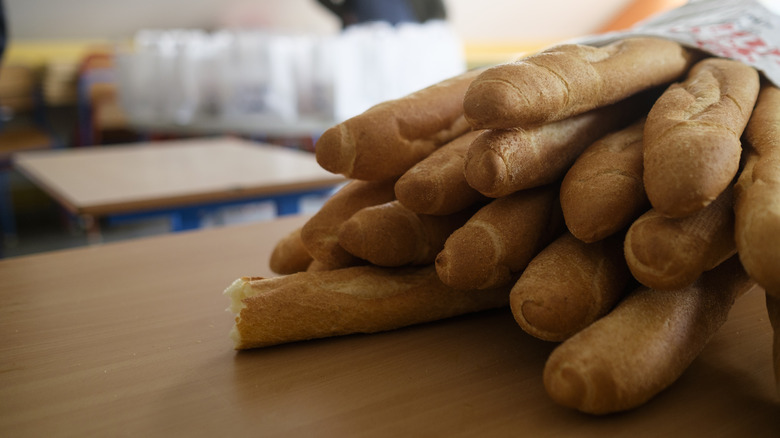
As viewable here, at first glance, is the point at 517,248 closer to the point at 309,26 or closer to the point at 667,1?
the point at 309,26

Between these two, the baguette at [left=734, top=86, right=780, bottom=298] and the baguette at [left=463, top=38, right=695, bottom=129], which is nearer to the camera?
the baguette at [left=734, top=86, right=780, bottom=298]

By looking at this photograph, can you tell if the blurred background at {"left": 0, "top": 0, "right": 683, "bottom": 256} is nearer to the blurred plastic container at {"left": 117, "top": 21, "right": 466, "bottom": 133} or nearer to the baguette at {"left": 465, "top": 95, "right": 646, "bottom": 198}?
the blurred plastic container at {"left": 117, "top": 21, "right": 466, "bottom": 133}

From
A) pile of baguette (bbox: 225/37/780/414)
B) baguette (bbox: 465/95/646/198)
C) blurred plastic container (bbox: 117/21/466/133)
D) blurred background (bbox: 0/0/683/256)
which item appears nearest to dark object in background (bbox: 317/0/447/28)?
blurred background (bbox: 0/0/683/256)

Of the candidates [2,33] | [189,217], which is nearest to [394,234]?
[189,217]

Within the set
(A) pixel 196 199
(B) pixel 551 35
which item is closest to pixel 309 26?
(B) pixel 551 35

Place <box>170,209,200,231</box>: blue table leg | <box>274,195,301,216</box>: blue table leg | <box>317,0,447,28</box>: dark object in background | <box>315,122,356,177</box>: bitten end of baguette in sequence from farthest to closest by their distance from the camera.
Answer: <box>317,0,447,28</box>: dark object in background
<box>274,195,301,216</box>: blue table leg
<box>170,209,200,231</box>: blue table leg
<box>315,122,356,177</box>: bitten end of baguette

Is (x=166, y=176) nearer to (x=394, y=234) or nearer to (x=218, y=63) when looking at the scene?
(x=218, y=63)
